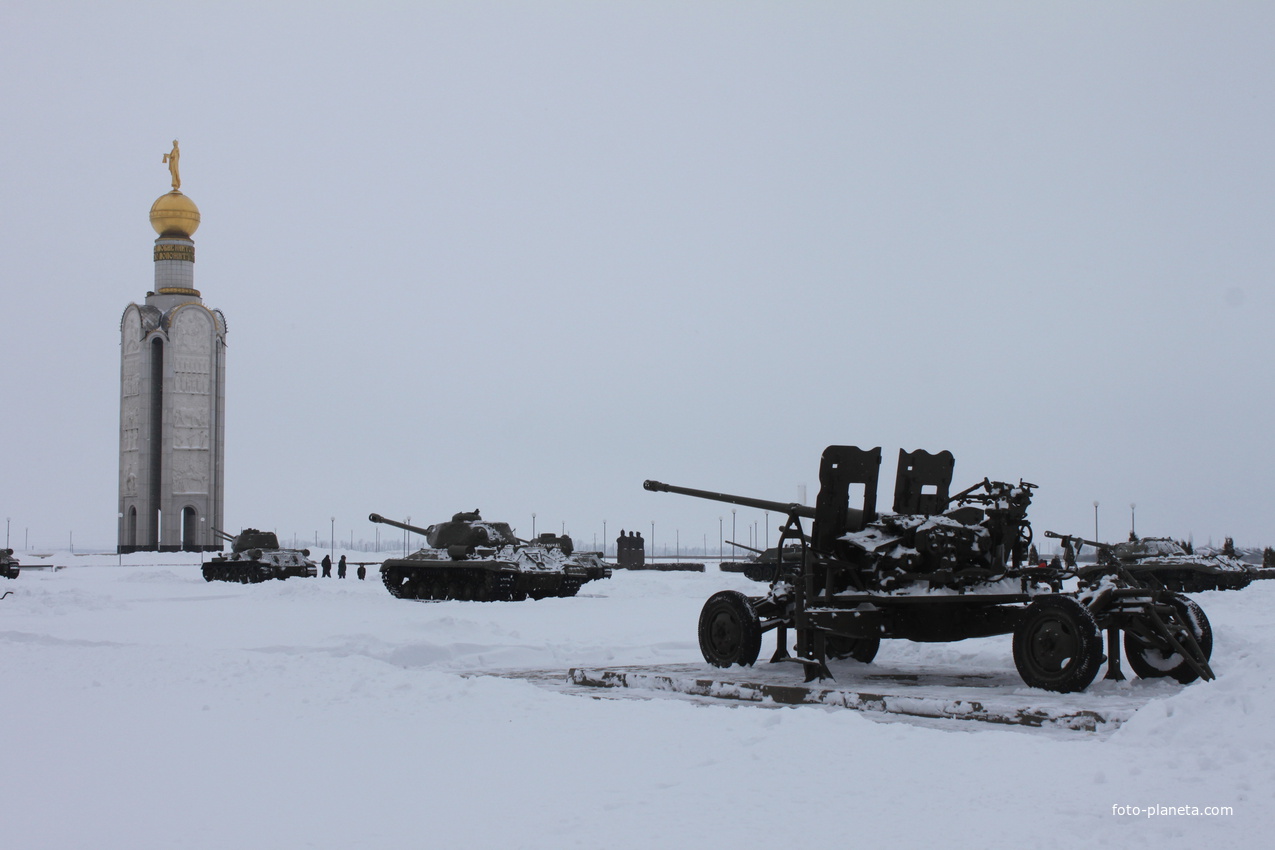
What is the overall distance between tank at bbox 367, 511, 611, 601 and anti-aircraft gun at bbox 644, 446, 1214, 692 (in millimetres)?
16799

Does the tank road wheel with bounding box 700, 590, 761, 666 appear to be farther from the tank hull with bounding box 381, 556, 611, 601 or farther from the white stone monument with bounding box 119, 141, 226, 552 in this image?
the white stone monument with bounding box 119, 141, 226, 552

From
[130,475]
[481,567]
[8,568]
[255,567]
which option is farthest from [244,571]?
[130,475]

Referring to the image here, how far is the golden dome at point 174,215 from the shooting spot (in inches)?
2808

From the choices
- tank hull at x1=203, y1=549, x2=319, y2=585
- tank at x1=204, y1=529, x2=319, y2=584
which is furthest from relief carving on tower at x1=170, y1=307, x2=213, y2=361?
tank hull at x1=203, y1=549, x2=319, y2=585

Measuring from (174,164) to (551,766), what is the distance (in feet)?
240

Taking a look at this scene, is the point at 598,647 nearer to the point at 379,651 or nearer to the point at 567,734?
the point at 379,651

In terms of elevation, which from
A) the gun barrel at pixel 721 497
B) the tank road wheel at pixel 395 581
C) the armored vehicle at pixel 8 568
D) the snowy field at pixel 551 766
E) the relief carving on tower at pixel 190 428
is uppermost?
the relief carving on tower at pixel 190 428

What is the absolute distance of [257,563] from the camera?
130 ft

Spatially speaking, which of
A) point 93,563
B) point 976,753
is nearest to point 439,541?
point 976,753

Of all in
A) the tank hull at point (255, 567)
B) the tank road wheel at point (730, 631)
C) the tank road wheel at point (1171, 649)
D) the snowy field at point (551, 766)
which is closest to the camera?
the snowy field at point (551, 766)

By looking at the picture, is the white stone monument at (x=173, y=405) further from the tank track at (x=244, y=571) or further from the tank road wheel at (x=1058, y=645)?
the tank road wheel at (x=1058, y=645)

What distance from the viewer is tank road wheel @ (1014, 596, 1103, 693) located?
9.40m

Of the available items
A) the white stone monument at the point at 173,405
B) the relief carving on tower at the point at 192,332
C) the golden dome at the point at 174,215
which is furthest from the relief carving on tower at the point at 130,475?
the golden dome at the point at 174,215

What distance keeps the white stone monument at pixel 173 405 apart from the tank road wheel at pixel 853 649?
62.7 meters
